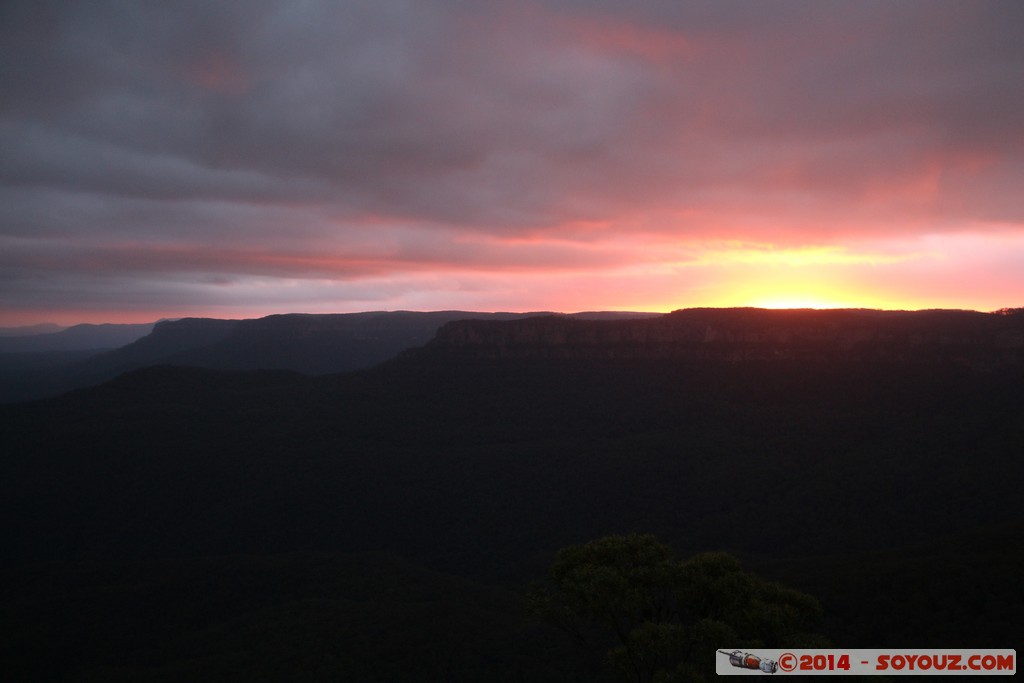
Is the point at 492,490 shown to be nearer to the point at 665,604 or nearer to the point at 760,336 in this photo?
the point at 760,336

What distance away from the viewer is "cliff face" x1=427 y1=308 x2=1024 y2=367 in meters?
101

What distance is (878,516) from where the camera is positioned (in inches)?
2667

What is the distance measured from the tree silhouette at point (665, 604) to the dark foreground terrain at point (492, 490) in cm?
1817

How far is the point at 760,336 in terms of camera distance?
113500mm

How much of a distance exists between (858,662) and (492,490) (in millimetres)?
67518

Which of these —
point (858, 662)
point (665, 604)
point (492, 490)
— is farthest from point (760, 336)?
point (665, 604)

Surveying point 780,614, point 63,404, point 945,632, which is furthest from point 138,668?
point 63,404

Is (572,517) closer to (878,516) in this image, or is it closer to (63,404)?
(878,516)

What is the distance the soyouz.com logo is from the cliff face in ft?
297

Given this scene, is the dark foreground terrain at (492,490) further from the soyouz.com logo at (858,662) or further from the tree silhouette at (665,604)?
the tree silhouette at (665,604)

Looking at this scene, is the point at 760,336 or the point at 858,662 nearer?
the point at 858,662

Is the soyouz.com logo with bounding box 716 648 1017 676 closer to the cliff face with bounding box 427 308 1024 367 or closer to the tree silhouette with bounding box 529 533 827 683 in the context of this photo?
the tree silhouette with bounding box 529 533 827 683

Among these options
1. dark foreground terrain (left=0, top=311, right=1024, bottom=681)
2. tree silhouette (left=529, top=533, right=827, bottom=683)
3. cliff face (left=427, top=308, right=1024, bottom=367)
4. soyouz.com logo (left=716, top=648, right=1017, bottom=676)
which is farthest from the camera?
cliff face (left=427, top=308, right=1024, bottom=367)

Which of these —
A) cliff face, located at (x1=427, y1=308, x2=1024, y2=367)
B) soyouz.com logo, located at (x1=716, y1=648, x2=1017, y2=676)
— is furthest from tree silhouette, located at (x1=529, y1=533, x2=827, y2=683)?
cliff face, located at (x1=427, y1=308, x2=1024, y2=367)
